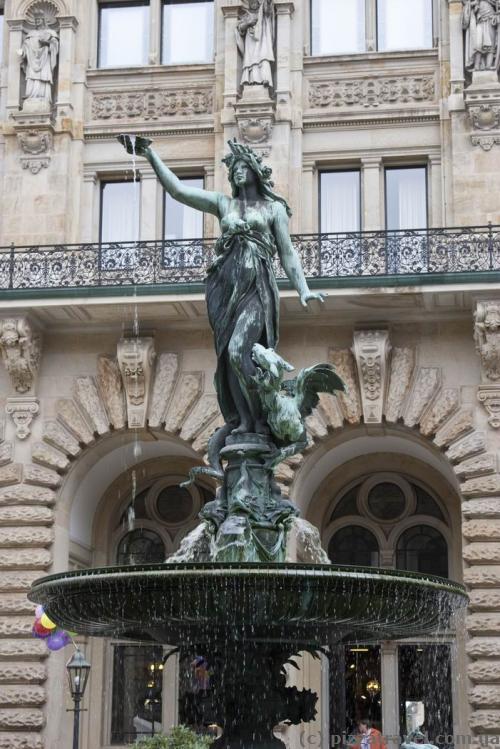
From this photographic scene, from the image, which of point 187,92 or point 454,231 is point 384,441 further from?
point 187,92

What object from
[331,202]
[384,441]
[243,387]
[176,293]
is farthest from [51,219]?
[243,387]

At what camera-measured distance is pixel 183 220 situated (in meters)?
28.2

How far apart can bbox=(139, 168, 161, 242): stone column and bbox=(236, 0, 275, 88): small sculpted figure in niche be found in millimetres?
2869

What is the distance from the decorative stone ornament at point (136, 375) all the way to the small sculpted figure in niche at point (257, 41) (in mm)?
6075

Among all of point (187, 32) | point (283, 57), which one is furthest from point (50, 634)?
point (187, 32)

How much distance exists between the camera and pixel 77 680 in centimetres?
1991

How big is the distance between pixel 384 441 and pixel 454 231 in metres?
4.40

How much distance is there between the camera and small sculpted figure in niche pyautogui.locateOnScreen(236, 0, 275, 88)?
27297 mm

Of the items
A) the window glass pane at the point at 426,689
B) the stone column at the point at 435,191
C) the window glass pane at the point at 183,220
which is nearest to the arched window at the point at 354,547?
the window glass pane at the point at 426,689

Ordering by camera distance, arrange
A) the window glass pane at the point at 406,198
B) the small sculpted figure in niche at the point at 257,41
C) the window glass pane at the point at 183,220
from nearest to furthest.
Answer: the small sculpted figure in niche at the point at 257,41, the window glass pane at the point at 406,198, the window glass pane at the point at 183,220

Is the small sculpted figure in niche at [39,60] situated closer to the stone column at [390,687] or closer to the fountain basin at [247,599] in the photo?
the stone column at [390,687]

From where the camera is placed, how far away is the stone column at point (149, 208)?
2798 centimetres

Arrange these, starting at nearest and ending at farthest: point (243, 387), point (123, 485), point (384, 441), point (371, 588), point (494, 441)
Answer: point (371, 588) → point (243, 387) → point (494, 441) → point (384, 441) → point (123, 485)

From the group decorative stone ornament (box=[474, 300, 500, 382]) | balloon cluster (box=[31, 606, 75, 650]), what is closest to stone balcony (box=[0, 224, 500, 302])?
decorative stone ornament (box=[474, 300, 500, 382])
